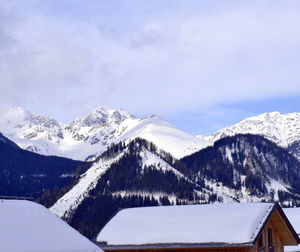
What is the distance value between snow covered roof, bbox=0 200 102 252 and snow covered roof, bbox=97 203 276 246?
10.2 metres

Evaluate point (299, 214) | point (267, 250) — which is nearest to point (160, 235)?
point (267, 250)

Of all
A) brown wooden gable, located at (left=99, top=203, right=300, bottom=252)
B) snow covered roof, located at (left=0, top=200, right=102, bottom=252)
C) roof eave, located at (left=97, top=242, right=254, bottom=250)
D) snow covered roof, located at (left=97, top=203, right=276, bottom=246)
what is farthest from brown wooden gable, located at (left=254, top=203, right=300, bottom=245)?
snow covered roof, located at (left=0, top=200, right=102, bottom=252)

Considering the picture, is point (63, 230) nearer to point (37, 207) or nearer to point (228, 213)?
point (37, 207)

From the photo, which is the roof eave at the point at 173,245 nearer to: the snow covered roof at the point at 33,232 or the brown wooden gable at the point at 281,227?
the brown wooden gable at the point at 281,227

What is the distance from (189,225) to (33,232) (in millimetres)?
14270

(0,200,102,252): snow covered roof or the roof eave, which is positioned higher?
(0,200,102,252): snow covered roof

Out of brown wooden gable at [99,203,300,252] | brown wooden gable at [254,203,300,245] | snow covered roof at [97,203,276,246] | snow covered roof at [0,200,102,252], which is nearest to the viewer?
snow covered roof at [0,200,102,252]

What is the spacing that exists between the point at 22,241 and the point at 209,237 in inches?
570

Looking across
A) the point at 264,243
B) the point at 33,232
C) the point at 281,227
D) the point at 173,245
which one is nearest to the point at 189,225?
the point at 173,245

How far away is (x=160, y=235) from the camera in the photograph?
41188 millimetres

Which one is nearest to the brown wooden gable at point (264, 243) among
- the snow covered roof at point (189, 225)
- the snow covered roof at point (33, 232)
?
the snow covered roof at point (189, 225)

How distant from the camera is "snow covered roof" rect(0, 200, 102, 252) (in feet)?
90.7

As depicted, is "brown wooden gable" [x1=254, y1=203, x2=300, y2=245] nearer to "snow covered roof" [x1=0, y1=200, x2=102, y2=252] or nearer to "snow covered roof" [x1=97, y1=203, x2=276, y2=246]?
"snow covered roof" [x1=97, y1=203, x2=276, y2=246]

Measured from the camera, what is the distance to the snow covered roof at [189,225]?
39.1 metres
